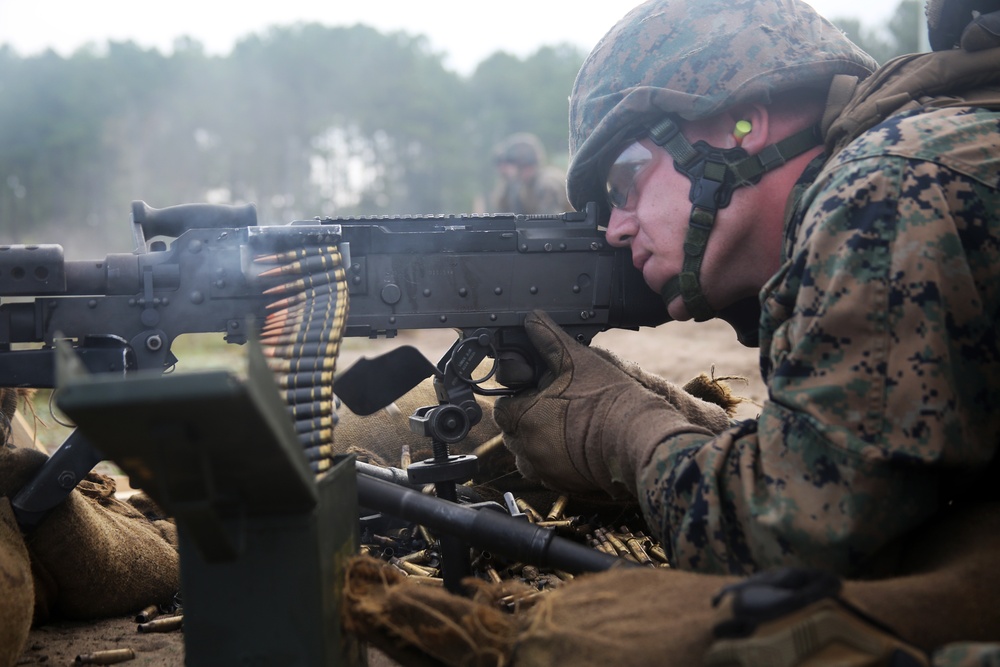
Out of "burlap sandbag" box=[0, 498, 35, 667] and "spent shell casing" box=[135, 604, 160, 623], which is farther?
"spent shell casing" box=[135, 604, 160, 623]

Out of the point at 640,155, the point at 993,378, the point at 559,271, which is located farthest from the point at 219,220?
the point at 993,378

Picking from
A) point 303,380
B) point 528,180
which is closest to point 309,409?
point 303,380

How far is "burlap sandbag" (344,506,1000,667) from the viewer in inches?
67.9

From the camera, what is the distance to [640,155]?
3.09 metres

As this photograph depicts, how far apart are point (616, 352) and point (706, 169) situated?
6755 mm

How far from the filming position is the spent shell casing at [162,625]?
10.5 feet

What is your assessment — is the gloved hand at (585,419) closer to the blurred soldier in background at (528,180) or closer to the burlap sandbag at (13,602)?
the burlap sandbag at (13,602)

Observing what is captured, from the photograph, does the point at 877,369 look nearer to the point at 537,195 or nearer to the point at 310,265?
the point at 310,265

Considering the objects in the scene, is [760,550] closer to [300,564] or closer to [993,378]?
[993,378]

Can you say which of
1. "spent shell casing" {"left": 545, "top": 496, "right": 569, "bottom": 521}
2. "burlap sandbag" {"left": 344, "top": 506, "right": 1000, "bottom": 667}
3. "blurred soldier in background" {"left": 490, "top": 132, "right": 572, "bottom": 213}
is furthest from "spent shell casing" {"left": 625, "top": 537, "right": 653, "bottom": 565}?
"blurred soldier in background" {"left": 490, "top": 132, "right": 572, "bottom": 213}

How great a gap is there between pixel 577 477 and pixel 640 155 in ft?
3.65

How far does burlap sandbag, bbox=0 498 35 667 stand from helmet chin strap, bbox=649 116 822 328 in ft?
7.38

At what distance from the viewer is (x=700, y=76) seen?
295 centimetres

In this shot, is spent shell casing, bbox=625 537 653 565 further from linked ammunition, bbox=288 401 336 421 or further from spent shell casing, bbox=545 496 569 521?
linked ammunition, bbox=288 401 336 421
